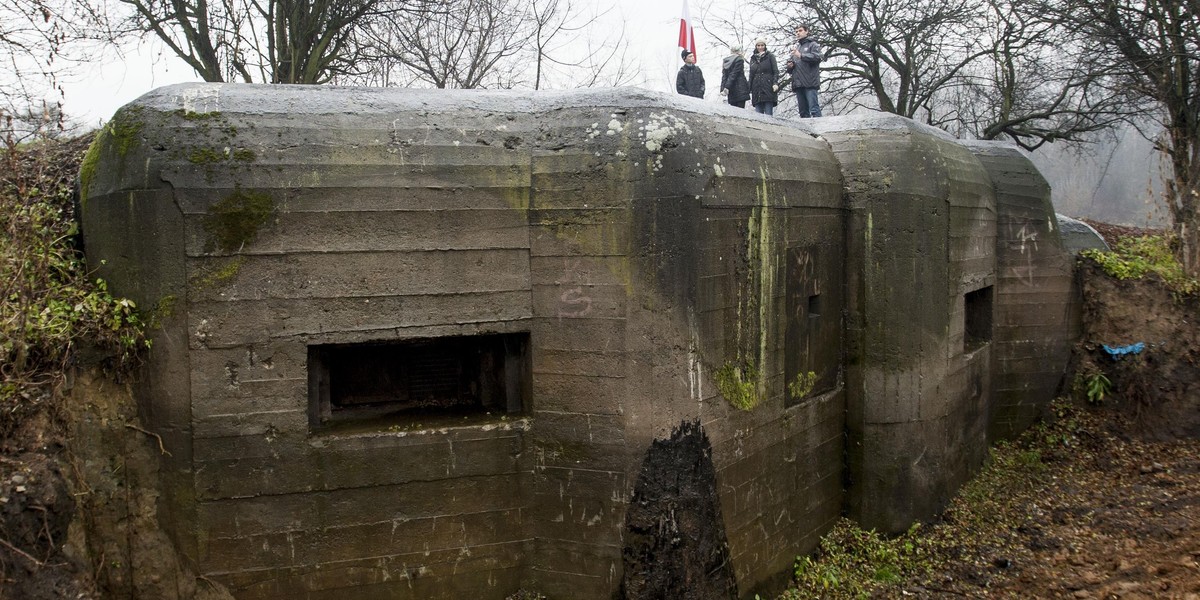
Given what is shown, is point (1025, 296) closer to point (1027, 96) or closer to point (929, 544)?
point (929, 544)

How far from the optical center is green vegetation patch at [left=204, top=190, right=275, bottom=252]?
4723mm

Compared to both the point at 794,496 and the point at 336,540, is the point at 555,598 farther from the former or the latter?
the point at 794,496

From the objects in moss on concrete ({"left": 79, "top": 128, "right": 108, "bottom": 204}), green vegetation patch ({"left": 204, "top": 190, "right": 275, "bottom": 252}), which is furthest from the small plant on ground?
green vegetation patch ({"left": 204, "top": 190, "right": 275, "bottom": 252})

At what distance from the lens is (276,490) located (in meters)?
4.88

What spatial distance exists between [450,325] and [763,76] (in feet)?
19.8

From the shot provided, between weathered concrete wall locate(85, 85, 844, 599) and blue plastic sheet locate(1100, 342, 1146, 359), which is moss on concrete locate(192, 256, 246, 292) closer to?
weathered concrete wall locate(85, 85, 844, 599)

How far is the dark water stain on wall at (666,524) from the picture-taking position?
16.9ft

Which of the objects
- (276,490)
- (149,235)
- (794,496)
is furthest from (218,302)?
(794,496)

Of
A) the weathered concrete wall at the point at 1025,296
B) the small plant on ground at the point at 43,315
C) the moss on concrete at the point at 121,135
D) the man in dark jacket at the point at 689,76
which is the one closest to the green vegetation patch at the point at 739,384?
the small plant on ground at the point at 43,315

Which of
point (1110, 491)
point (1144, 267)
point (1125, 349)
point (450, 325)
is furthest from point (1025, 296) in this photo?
point (450, 325)

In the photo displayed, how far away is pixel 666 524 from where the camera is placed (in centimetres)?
514

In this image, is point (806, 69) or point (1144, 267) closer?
point (1144, 267)

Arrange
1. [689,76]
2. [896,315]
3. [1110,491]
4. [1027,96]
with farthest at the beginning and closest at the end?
A: [1027,96]
[689,76]
[1110,491]
[896,315]

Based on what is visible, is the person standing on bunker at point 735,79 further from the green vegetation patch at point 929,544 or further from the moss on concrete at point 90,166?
the moss on concrete at point 90,166
